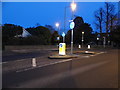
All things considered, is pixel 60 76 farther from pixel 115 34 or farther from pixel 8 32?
pixel 115 34

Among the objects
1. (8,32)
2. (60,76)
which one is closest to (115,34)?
(8,32)

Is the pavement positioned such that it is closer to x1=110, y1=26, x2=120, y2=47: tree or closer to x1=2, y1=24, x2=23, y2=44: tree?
x1=2, y1=24, x2=23, y2=44: tree

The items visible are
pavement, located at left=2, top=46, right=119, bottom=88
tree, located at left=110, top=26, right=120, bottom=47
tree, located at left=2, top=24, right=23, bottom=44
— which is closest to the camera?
pavement, located at left=2, top=46, right=119, bottom=88

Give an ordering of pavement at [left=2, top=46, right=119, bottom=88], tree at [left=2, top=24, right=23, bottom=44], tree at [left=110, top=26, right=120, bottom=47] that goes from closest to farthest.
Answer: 1. pavement at [left=2, top=46, right=119, bottom=88]
2. tree at [left=2, top=24, right=23, bottom=44]
3. tree at [left=110, top=26, right=120, bottom=47]

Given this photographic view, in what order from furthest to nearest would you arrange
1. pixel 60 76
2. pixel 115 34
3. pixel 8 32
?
1. pixel 115 34
2. pixel 8 32
3. pixel 60 76

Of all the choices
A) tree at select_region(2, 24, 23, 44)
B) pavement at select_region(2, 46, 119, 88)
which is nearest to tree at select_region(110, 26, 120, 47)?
tree at select_region(2, 24, 23, 44)

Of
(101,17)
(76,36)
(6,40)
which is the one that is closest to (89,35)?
(76,36)

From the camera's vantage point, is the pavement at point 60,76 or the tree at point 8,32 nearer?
the pavement at point 60,76

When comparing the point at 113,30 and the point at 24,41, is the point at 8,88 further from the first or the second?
the point at 113,30

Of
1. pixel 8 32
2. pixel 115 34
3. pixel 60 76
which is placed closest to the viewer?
pixel 60 76

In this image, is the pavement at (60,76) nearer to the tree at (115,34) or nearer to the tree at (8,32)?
the tree at (8,32)

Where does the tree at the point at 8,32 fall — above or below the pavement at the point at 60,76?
above

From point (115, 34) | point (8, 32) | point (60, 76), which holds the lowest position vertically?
point (60, 76)

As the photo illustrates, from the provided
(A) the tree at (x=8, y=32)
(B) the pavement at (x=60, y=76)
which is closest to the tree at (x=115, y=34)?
(A) the tree at (x=8, y=32)
